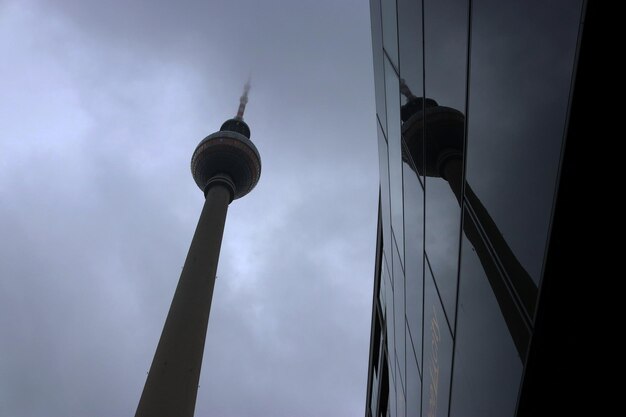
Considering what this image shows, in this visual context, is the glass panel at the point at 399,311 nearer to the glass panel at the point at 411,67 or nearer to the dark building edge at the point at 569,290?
the glass panel at the point at 411,67

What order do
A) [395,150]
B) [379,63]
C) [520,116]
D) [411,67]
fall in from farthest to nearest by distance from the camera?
[379,63], [395,150], [411,67], [520,116]

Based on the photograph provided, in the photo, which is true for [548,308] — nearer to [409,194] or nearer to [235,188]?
[409,194]

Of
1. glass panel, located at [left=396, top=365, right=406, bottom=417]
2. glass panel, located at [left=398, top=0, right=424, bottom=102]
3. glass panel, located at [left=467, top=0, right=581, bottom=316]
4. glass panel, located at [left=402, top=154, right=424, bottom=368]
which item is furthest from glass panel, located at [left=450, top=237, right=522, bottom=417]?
glass panel, located at [left=396, top=365, right=406, bottom=417]

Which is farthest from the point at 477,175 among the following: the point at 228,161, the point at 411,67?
the point at 228,161

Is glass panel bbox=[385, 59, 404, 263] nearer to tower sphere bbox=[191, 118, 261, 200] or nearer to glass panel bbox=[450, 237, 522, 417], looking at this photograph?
glass panel bbox=[450, 237, 522, 417]

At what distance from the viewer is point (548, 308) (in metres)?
4.40

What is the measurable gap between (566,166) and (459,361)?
4422mm

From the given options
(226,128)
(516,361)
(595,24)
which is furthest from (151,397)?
(226,128)

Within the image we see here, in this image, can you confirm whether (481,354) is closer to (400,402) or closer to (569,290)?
(569,290)

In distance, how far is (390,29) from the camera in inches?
460

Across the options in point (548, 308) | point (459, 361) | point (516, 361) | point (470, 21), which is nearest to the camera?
point (548, 308)

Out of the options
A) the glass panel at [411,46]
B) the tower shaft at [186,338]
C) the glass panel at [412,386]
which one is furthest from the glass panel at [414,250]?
the tower shaft at [186,338]

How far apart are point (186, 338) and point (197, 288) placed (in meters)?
5.09

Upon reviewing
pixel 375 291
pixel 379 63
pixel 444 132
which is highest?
pixel 375 291
